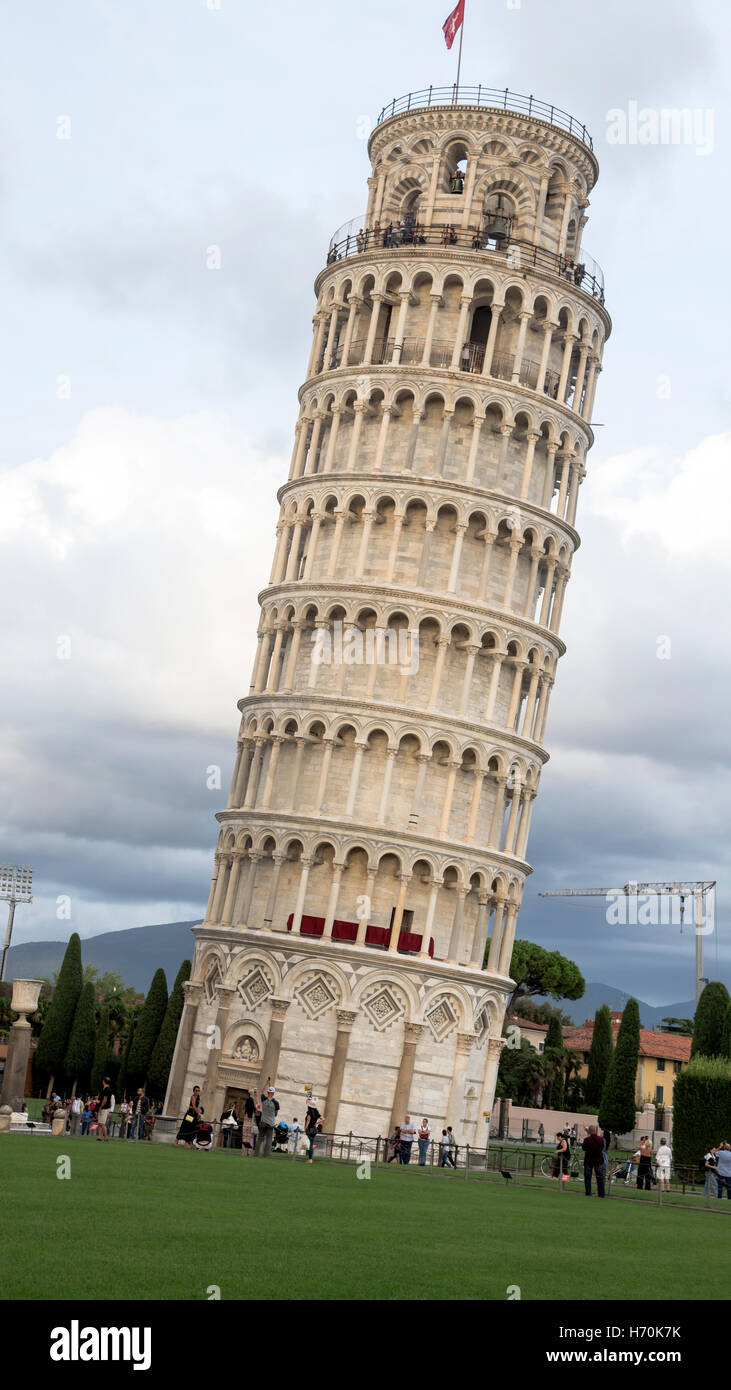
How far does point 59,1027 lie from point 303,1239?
71333 mm

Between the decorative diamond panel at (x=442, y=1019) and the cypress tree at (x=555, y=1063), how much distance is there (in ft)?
155

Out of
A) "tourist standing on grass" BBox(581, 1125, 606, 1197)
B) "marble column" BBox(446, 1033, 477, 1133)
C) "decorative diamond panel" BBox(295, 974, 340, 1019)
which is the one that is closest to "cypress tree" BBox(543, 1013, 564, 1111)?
"marble column" BBox(446, 1033, 477, 1133)

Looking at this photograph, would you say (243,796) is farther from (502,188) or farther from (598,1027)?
(598,1027)

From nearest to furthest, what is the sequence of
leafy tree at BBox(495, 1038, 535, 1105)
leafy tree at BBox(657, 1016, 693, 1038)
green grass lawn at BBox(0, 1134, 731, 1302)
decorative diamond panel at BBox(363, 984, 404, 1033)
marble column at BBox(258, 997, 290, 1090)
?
green grass lawn at BBox(0, 1134, 731, 1302) → marble column at BBox(258, 997, 290, 1090) → decorative diamond panel at BBox(363, 984, 404, 1033) → leafy tree at BBox(495, 1038, 535, 1105) → leafy tree at BBox(657, 1016, 693, 1038)

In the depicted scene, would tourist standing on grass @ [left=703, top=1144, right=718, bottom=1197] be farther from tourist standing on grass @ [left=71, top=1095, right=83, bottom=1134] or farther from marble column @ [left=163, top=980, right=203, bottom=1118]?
marble column @ [left=163, top=980, right=203, bottom=1118]

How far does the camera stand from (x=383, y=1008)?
186 ft

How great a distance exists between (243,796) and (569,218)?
30.4 metres

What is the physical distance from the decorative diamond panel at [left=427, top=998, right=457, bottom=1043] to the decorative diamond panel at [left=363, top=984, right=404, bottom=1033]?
1394 millimetres

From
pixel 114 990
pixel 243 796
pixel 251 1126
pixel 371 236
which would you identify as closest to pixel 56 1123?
pixel 251 1126

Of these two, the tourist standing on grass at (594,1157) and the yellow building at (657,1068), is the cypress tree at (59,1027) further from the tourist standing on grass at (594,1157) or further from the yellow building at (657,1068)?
the tourist standing on grass at (594,1157)

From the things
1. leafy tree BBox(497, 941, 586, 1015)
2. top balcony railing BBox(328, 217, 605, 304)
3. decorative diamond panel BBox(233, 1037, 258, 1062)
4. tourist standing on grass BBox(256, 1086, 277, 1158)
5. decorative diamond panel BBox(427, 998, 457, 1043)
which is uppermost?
top balcony railing BBox(328, 217, 605, 304)

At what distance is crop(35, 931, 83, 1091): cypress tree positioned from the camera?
280ft

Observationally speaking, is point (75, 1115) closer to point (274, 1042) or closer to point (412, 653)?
point (274, 1042)

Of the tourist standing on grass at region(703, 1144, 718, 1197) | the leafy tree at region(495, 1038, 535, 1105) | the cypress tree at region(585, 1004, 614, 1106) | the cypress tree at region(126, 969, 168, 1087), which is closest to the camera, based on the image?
the tourist standing on grass at region(703, 1144, 718, 1197)
